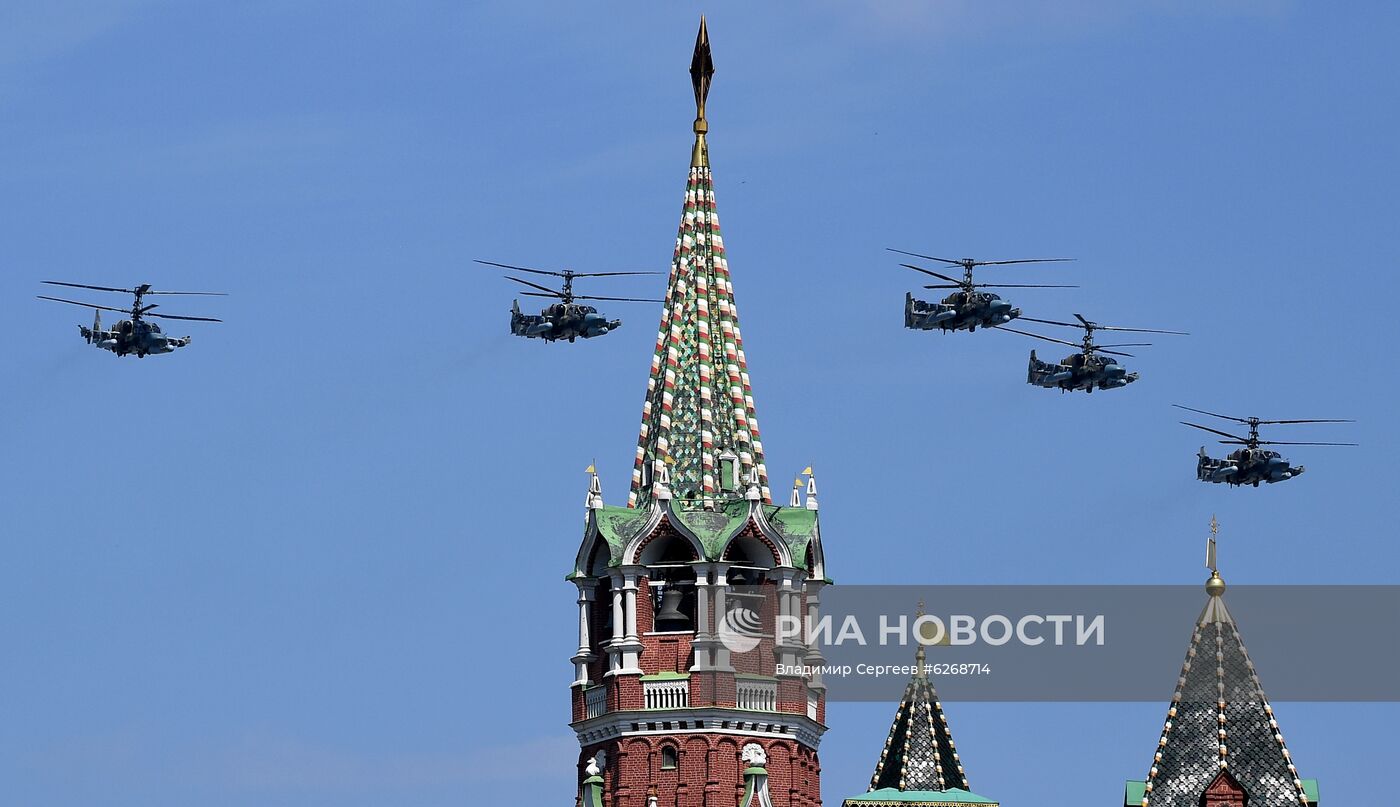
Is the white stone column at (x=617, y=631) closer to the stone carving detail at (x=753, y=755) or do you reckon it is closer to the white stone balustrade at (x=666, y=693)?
the white stone balustrade at (x=666, y=693)

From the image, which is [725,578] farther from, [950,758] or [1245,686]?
[1245,686]

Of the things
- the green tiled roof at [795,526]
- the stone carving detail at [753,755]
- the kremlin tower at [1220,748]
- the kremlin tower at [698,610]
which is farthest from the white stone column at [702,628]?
the kremlin tower at [1220,748]

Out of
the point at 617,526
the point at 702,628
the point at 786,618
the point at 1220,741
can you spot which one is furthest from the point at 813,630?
the point at 1220,741

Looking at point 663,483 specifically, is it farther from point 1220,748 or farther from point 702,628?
point 1220,748

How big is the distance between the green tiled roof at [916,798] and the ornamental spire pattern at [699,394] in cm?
1511

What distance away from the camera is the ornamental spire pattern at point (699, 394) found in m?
189

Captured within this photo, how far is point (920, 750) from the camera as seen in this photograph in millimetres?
179500

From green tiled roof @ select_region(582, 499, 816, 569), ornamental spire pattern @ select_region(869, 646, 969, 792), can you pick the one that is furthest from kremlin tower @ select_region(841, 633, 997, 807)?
green tiled roof @ select_region(582, 499, 816, 569)

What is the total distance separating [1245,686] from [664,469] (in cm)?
2766

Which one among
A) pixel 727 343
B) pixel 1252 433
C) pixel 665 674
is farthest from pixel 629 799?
pixel 1252 433

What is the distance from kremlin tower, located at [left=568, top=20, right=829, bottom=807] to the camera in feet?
601

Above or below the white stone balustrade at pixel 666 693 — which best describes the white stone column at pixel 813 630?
above

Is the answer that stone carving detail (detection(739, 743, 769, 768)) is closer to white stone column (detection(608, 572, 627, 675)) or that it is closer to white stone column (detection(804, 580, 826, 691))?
white stone column (detection(804, 580, 826, 691))

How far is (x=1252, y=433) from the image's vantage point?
199875 mm
